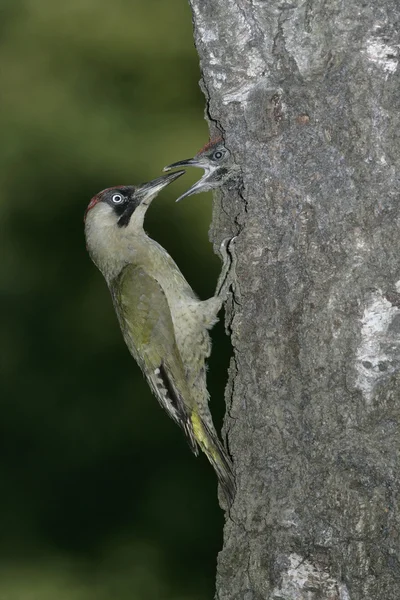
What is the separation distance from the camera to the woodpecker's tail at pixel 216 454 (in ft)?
8.41

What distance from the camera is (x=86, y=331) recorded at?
595 cm

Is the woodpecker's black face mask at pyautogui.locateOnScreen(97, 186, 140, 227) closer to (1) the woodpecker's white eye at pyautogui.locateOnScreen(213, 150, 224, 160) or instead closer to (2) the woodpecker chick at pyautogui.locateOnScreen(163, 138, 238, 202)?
(2) the woodpecker chick at pyautogui.locateOnScreen(163, 138, 238, 202)

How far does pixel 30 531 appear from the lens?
5.93 meters

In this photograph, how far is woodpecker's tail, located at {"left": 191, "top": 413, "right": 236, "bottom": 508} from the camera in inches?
101

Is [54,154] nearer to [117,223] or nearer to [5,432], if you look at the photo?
[5,432]

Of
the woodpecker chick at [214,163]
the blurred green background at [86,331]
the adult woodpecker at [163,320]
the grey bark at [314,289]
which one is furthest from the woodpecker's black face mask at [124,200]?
the blurred green background at [86,331]

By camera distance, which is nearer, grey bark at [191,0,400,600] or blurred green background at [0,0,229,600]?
grey bark at [191,0,400,600]

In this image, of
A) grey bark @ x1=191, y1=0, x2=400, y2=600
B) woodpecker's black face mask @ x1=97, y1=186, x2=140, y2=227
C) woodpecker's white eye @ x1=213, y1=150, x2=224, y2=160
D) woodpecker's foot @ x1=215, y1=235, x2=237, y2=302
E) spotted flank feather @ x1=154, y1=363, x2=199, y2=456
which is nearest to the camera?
grey bark @ x1=191, y1=0, x2=400, y2=600

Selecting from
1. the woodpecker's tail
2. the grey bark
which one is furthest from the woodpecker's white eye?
the woodpecker's tail

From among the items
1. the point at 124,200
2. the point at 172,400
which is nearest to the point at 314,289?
the point at 172,400

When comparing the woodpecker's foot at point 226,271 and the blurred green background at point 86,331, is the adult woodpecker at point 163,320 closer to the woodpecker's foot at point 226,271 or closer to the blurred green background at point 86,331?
the woodpecker's foot at point 226,271

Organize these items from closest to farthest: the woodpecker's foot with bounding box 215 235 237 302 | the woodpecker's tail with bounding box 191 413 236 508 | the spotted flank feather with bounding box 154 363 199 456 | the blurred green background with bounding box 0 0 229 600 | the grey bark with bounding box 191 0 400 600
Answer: the grey bark with bounding box 191 0 400 600 → the woodpecker's tail with bounding box 191 413 236 508 → the woodpecker's foot with bounding box 215 235 237 302 → the spotted flank feather with bounding box 154 363 199 456 → the blurred green background with bounding box 0 0 229 600

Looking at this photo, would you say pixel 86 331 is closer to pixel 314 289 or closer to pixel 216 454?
pixel 216 454

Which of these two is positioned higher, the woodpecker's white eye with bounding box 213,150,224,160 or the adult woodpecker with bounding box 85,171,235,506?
the woodpecker's white eye with bounding box 213,150,224,160
